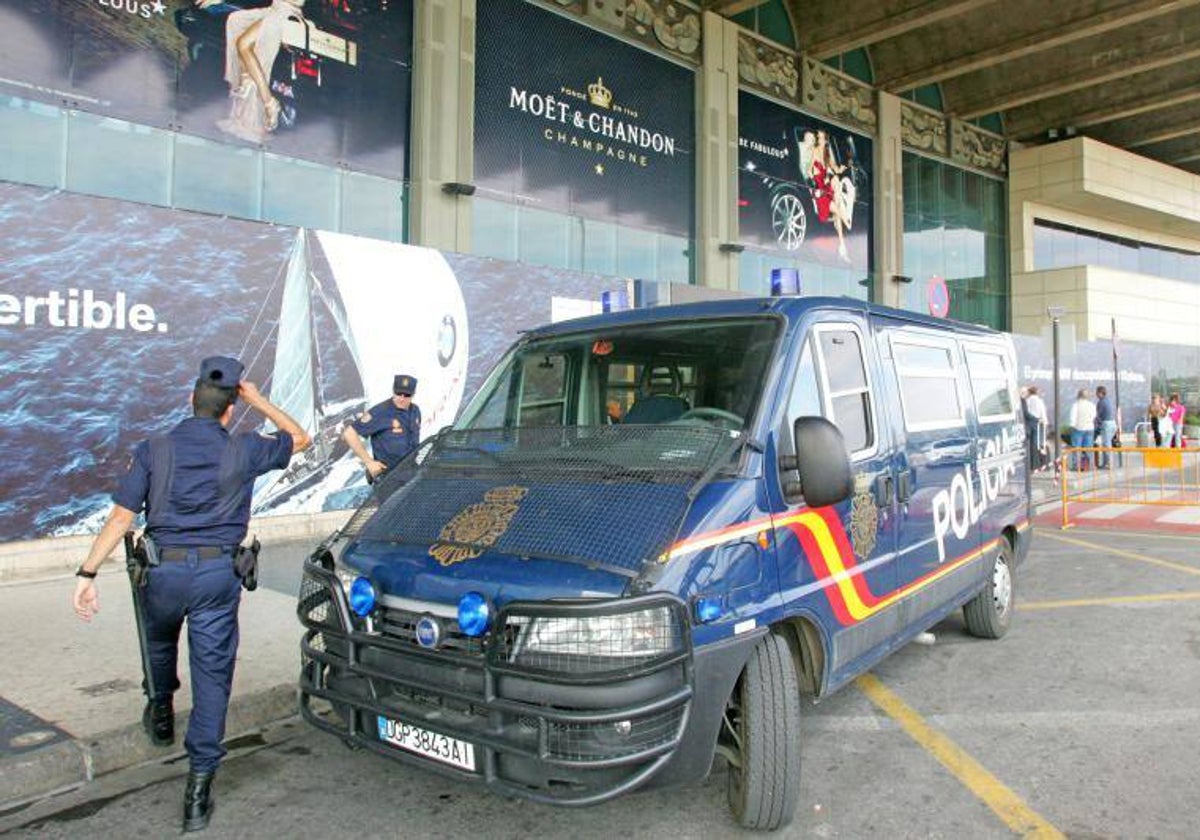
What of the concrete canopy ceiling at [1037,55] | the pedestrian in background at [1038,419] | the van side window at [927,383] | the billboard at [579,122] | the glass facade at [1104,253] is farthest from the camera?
the glass facade at [1104,253]

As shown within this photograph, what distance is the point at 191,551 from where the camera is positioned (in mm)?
3164

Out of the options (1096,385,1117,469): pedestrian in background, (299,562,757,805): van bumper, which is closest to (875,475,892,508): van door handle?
(299,562,757,805): van bumper

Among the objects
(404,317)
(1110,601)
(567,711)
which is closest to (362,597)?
(567,711)

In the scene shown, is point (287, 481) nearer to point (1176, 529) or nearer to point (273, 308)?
point (273, 308)

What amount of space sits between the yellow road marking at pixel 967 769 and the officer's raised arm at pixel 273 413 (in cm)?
312

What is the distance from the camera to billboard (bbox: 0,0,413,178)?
10.1 meters

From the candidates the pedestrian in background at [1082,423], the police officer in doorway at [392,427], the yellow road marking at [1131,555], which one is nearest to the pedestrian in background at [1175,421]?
the pedestrian in background at [1082,423]

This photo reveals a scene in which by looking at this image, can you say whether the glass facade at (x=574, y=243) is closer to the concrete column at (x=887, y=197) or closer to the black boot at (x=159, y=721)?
the concrete column at (x=887, y=197)

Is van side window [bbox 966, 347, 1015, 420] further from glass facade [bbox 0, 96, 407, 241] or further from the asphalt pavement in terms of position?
glass facade [bbox 0, 96, 407, 241]

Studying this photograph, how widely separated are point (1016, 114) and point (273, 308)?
96.8ft

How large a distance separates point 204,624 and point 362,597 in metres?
0.69

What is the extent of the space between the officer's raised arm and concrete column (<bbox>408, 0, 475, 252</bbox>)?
10685 mm

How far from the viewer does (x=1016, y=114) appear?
29672mm

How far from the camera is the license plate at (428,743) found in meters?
2.65
